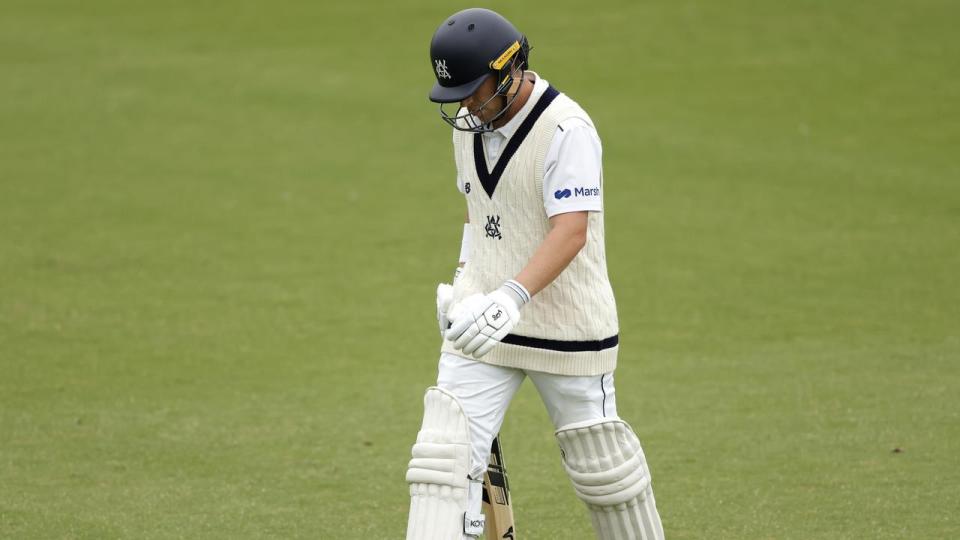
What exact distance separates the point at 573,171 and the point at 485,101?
34cm

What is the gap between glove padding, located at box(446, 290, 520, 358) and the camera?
3.72 metres

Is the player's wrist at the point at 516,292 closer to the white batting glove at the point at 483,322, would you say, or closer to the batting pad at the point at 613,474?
the white batting glove at the point at 483,322

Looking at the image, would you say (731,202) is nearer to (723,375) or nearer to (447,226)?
(447,226)

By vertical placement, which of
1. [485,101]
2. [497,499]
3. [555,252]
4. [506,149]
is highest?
→ [485,101]

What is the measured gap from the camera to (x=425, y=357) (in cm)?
808

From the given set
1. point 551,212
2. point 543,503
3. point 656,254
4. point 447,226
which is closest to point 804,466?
point 543,503

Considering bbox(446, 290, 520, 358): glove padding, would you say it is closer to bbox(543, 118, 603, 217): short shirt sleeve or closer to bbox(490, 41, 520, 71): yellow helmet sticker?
Answer: bbox(543, 118, 603, 217): short shirt sleeve

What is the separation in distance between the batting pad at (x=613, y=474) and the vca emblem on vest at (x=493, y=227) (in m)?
0.62

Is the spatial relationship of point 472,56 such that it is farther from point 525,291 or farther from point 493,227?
point 525,291

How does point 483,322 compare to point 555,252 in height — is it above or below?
below

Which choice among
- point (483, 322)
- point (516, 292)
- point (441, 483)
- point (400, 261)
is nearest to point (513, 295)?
point (516, 292)

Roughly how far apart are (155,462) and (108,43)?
12340 mm

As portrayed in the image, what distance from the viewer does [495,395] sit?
13.4ft

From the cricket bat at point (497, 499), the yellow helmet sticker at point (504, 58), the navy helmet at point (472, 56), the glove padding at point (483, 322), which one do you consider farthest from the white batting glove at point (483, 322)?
the cricket bat at point (497, 499)
